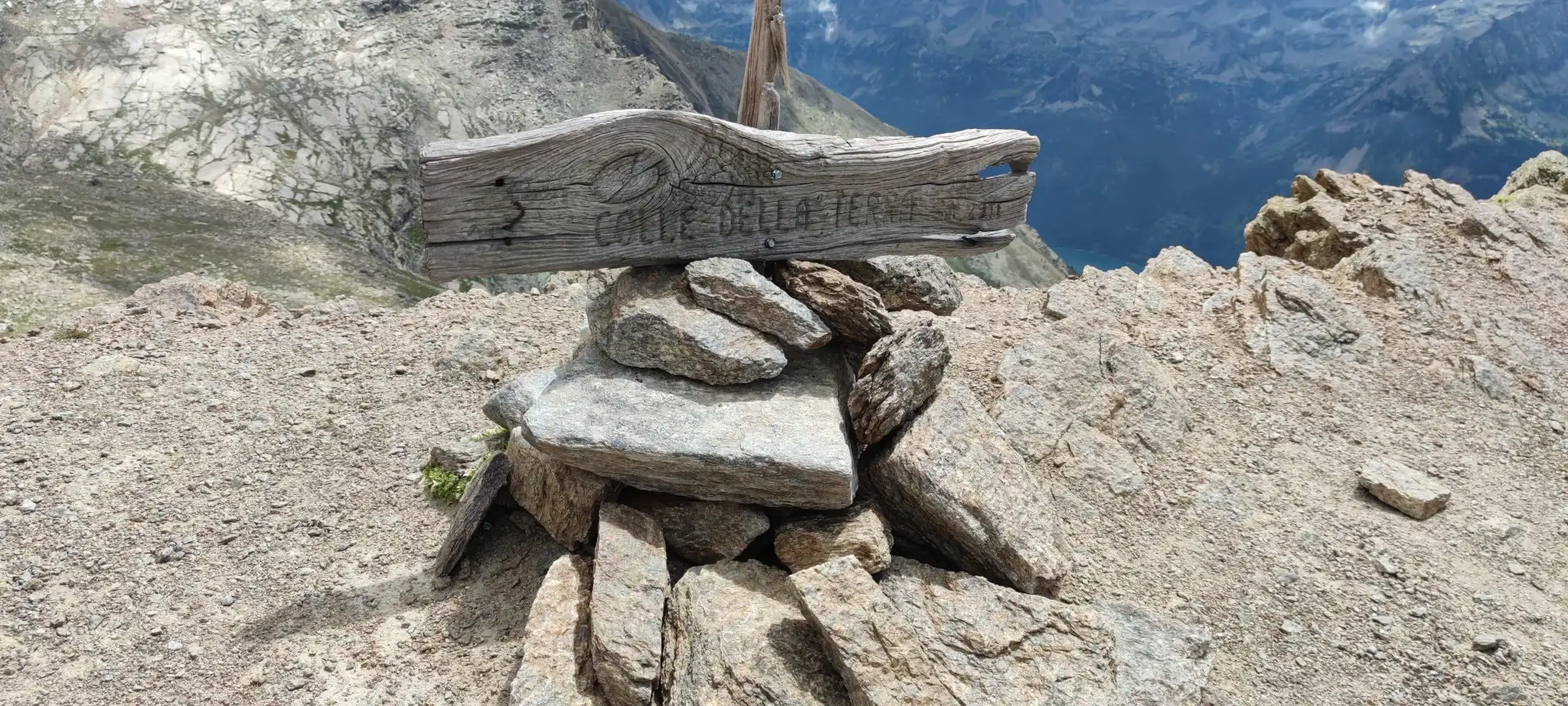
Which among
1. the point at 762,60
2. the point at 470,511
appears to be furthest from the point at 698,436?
the point at 762,60

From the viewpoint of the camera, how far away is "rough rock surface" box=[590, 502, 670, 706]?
560cm

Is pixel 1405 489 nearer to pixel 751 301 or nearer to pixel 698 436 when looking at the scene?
pixel 751 301

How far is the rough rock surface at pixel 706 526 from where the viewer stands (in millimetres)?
6672

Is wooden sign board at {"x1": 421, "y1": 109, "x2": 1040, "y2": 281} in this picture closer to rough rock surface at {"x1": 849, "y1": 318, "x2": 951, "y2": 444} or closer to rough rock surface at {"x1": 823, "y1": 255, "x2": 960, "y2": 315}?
rough rock surface at {"x1": 823, "y1": 255, "x2": 960, "y2": 315}

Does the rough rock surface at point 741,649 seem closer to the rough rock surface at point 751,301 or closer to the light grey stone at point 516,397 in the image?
the rough rock surface at point 751,301

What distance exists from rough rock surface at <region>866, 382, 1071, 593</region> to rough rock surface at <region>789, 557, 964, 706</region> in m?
1.17

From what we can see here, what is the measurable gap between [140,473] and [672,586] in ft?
19.8

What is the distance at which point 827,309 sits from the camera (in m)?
7.24

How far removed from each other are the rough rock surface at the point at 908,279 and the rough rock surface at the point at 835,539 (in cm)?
221

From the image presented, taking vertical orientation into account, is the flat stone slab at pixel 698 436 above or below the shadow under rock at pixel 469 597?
above

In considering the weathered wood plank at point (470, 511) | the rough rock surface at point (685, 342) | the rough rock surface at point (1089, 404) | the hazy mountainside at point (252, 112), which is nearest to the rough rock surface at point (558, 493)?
the weathered wood plank at point (470, 511)

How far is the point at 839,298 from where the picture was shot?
7207mm

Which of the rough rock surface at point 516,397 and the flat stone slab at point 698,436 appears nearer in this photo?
the flat stone slab at point 698,436

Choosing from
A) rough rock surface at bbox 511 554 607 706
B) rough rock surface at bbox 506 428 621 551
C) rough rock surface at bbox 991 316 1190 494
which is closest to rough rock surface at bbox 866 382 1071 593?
rough rock surface at bbox 991 316 1190 494
